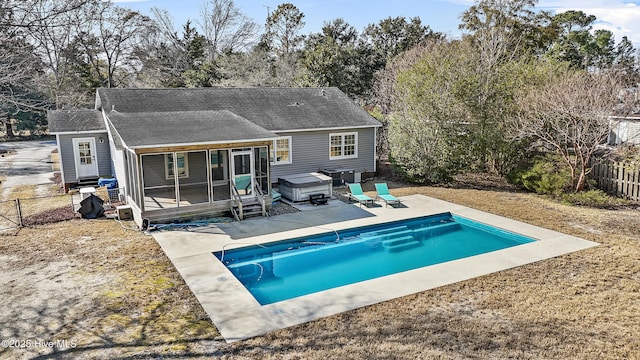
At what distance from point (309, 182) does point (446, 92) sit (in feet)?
22.7

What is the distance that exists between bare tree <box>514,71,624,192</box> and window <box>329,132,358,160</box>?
6.77 metres

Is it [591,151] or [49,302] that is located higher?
[591,151]

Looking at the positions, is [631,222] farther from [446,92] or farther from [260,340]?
[260,340]

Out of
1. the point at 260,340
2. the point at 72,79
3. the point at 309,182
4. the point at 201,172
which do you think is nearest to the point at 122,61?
the point at 72,79

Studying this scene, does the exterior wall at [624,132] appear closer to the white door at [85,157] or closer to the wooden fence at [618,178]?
the wooden fence at [618,178]

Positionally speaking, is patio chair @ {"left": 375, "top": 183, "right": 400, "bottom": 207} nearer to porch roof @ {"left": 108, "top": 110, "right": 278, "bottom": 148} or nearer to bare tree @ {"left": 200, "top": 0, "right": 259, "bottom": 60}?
porch roof @ {"left": 108, "top": 110, "right": 278, "bottom": 148}

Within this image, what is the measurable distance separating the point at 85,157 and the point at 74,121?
5.15 ft

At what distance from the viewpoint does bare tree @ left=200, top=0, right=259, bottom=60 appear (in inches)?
1720

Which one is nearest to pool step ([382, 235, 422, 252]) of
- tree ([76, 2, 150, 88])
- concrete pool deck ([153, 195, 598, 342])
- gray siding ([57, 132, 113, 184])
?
concrete pool deck ([153, 195, 598, 342])

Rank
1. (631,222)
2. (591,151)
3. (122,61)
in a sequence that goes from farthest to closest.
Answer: (122,61) → (591,151) → (631,222)

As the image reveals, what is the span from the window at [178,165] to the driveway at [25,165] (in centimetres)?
799

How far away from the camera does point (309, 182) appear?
15875mm

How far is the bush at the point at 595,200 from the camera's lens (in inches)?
586

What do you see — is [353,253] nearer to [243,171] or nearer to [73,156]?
[243,171]
